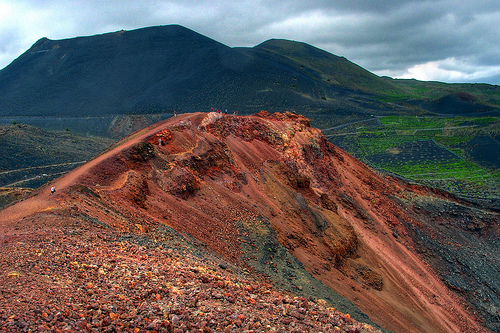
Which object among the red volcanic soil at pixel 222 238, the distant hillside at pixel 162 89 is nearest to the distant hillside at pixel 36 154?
the distant hillside at pixel 162 89

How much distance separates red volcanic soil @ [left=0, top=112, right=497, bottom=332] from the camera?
747cm

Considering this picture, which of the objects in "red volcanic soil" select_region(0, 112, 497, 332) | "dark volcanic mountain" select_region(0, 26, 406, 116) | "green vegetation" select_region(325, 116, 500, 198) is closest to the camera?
"red volcanic soil" select_region(0, 112, 497, 332)

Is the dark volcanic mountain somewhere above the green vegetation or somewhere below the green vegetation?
above

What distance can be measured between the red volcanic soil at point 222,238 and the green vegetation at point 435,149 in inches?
625

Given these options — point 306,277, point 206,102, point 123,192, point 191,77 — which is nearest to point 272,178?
point 306,277

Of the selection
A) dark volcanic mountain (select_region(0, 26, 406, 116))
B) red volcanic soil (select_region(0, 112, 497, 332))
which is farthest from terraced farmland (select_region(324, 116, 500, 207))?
red volcanic soil (select_region(0, 112, 497, 332))

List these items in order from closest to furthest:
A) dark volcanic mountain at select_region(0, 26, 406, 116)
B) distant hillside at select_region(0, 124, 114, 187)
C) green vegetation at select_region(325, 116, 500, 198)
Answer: distant hillside at select_region(0, 124, 114, 187) < green vegetation at select_region(325, 116, 500, 198) < dark volcanic mountain at select_region(0, 26, 406, 116)

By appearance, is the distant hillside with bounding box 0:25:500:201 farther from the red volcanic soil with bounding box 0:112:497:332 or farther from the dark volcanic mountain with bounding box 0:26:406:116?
the red volcanic soil with bounding box 0:112:497:332

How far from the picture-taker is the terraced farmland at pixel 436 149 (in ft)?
140

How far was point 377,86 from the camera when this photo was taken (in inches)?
4483

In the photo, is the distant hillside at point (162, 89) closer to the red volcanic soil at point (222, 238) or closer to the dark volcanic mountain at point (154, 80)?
the dark volcanic mountain at point (154, 80)

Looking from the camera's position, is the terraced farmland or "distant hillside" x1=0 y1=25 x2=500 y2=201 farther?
"distant hillside" x1=0 y1=25 x2=500 y2=201

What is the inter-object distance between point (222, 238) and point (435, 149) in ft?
162

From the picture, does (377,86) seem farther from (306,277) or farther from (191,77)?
(306,277)
